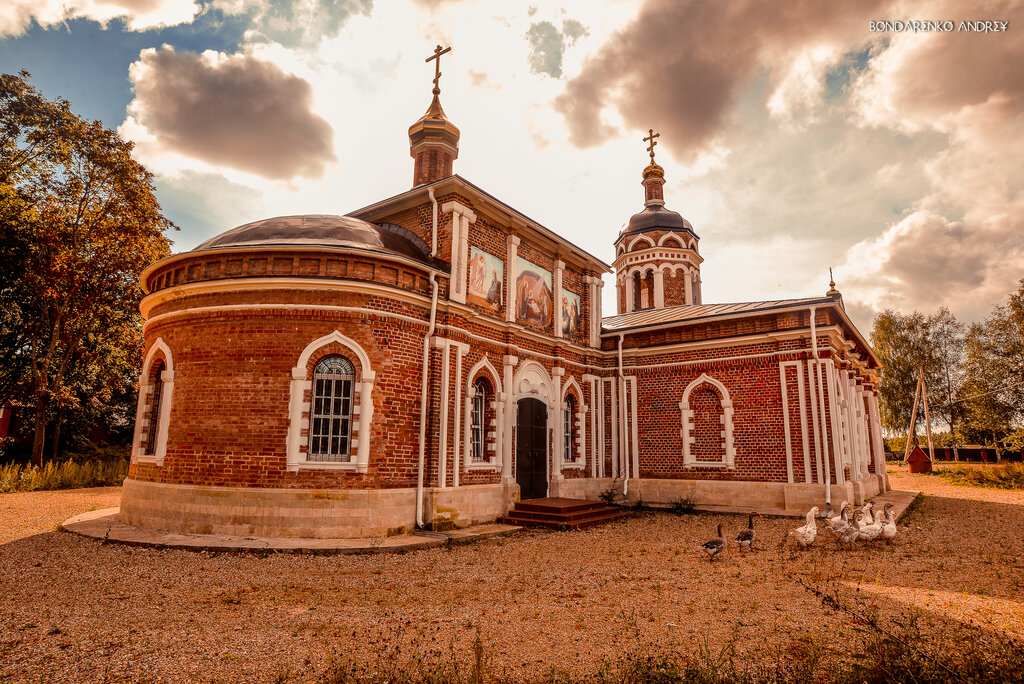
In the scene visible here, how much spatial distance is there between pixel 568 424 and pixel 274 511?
9.42 meters

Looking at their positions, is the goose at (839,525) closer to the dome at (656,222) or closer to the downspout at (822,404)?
the downspout at (822,404)

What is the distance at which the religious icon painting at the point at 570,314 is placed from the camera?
17.5 meters

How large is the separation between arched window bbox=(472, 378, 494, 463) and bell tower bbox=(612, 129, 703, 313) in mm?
15975

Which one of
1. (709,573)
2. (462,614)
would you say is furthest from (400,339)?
(709,573)

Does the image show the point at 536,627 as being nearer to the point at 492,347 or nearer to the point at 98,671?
the point at 98,671

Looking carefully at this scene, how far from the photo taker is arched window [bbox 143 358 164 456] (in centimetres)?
1230

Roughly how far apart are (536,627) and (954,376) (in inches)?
1885

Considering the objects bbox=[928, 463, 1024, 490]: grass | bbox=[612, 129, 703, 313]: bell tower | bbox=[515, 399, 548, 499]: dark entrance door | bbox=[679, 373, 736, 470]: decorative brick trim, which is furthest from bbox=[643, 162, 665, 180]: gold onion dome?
bbox=[928, 463, 1024, 490]: grass

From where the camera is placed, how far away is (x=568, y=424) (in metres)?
17.4

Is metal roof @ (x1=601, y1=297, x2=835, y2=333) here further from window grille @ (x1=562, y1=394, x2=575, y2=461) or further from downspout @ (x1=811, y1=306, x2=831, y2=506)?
window grille @ (x1=562, y1=394, x2=575, y2=461)

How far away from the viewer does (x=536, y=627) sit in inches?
234

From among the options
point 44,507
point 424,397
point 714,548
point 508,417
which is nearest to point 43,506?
point 44,507

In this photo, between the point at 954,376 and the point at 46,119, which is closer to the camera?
the point at 46,119

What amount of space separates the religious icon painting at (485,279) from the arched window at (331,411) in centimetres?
387
